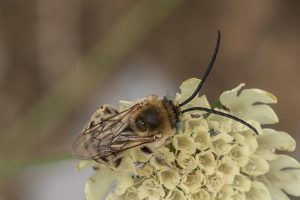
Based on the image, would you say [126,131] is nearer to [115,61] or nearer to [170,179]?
[170,179]

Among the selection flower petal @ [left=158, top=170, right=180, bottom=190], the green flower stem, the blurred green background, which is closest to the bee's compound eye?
flower petal @ [left=158, top=170, right=180, bottom=190]

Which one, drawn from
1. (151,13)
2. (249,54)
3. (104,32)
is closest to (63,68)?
(104,32)

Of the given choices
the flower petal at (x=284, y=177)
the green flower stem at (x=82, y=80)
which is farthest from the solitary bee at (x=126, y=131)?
the green flower stem at (x=82, y=80)

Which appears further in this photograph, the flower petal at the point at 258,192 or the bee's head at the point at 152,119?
the flower petal at the point at 258,192

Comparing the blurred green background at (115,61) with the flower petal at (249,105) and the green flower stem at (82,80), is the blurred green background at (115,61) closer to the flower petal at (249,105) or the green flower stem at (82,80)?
the green flower stem at (82,80)

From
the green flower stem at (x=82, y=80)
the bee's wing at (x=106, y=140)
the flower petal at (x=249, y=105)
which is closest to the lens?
the bee's wing at (x=106, y=140)

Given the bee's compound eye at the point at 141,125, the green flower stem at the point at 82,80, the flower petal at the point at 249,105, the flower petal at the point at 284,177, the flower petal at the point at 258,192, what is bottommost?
the flower petal at the point at 258,192

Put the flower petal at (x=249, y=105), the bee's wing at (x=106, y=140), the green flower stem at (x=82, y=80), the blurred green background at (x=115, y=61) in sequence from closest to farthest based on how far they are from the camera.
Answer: the bee's wing at (x=106, y=140) < the flower petal at (x=249, y=105) < the green flower stem at (x=82, y=80) < the blurred green background at (x=115, y=61)

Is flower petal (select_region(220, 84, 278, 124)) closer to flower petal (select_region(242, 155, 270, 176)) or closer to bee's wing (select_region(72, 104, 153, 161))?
flower petal (select_region(242, 155, 270, 176))
